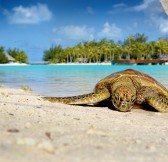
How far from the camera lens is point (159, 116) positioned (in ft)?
21.0

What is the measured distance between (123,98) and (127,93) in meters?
0.12

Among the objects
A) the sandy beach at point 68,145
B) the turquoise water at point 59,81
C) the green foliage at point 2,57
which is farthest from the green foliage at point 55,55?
the sandy beach at point 68,145

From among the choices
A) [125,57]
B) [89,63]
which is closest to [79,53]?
[89,63]

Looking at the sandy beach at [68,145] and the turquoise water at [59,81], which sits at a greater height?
the sandy beach at [68,145]

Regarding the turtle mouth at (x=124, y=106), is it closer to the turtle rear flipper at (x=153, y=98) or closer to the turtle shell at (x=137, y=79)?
the turtle rear flipper at (x=153, y=98)

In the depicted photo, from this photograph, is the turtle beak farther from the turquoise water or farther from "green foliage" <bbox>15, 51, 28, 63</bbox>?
"green foliage" <bbox>15, 51, 28, 63</bbox>

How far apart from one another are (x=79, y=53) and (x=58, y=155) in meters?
122

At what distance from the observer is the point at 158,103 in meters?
6.77

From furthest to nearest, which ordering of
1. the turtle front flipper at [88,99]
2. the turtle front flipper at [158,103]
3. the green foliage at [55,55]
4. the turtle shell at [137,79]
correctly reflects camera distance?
the green foliage at [55,55]
the turtle shell at [137,79]
the turtle front flipper at [88,99]
the turtle front flipper at [158,103]

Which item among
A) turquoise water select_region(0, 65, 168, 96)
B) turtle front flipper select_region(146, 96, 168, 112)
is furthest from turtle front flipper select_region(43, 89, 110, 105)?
turquoise water select_region(0, 65, 168, 96)

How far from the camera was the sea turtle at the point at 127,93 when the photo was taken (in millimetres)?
6535

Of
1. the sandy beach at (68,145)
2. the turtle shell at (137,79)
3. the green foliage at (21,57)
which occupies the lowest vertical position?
the green foliage at (21,57)

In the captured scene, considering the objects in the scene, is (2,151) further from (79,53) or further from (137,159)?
(79,53)

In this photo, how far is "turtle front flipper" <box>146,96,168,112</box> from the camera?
6742 millimetres
